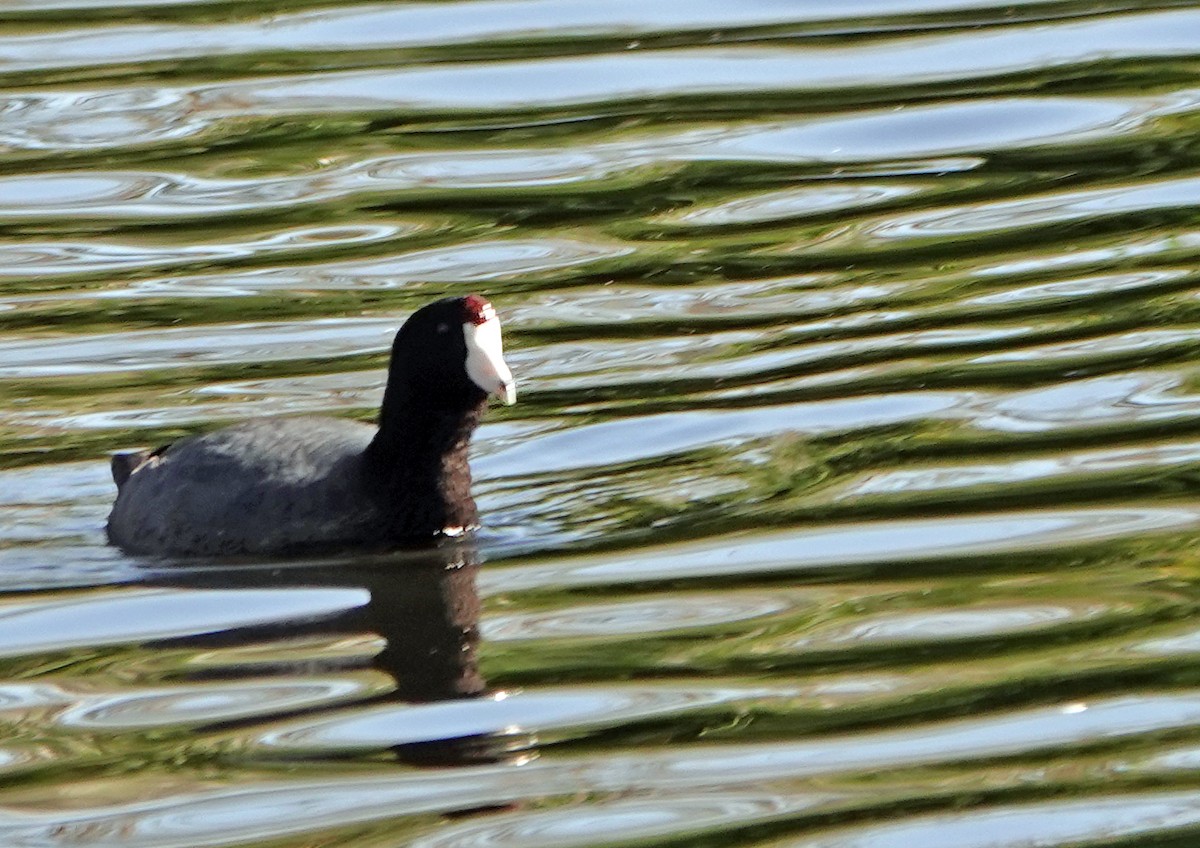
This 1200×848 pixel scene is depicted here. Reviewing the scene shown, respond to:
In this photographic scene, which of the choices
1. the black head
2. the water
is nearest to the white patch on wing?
the black head

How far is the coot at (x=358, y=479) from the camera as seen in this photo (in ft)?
24.6

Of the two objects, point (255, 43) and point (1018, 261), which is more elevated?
point (255, 43)

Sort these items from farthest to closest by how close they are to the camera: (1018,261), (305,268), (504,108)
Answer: (504,108)
(305,268)
(1018,261)

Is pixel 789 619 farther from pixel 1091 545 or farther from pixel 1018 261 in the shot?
pixel 1018 261

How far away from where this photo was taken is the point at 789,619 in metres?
6.25

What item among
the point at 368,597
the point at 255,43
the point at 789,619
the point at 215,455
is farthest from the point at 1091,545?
the point at 255,43

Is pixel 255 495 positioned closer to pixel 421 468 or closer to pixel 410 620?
pixel 421 468

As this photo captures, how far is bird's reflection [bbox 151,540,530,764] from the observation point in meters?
5.54

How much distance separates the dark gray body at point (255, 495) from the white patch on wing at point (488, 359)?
20.2 inches

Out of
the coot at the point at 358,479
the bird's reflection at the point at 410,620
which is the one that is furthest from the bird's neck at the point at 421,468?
the bird's reflection at the point at 410,620

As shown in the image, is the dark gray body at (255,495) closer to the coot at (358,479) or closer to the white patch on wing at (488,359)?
the coot at (358,479)

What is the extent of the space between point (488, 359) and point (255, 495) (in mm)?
839

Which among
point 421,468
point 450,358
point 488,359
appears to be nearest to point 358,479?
point 421,468

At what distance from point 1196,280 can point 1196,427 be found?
5.44 feet
